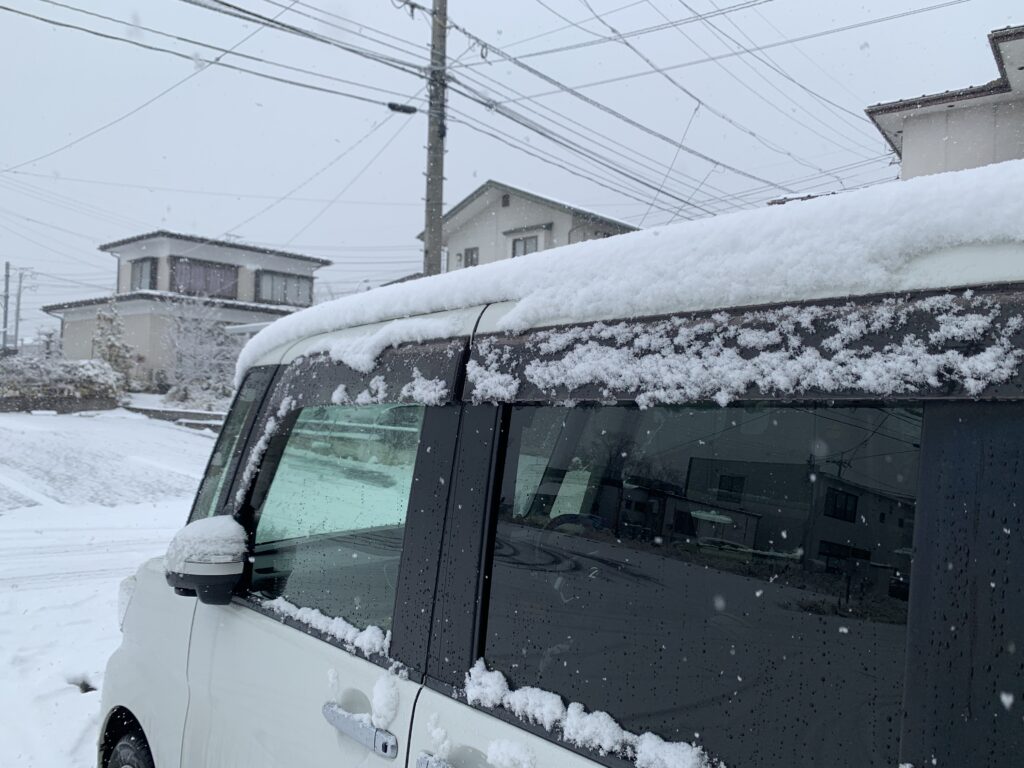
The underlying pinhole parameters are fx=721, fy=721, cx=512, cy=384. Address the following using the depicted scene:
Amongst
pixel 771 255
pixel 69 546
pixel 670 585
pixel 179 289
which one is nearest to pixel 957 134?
pixel 771 255

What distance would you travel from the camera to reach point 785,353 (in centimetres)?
108

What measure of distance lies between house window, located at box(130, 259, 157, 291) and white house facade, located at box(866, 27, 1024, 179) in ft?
110

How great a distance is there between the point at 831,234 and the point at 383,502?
1.20 meters

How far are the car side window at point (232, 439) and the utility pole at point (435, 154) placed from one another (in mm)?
10226

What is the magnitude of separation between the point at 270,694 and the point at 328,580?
13.1 inches

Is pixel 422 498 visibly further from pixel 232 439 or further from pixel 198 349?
pixel 198 349

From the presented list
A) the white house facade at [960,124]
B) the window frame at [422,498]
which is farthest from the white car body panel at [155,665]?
the white house facade at [960,124]

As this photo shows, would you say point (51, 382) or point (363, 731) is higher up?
point (51, 382)

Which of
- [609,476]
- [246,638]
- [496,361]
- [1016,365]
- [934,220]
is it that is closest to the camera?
[1016,365]

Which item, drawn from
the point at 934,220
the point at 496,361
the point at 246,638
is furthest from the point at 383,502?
the point at 934,220

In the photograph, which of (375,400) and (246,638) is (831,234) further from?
(246,638)

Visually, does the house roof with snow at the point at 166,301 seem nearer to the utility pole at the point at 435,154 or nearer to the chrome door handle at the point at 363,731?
the utility pole at the point at 435,154

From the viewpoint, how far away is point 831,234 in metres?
1.11

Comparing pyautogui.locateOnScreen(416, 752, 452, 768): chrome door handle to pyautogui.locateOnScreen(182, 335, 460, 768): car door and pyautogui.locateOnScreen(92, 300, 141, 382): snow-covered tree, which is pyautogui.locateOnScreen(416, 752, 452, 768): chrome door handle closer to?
pyautogui.locateOnScreen(182, 335, 460, 768): car door
